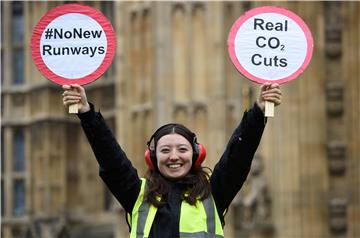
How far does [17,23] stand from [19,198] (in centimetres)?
300

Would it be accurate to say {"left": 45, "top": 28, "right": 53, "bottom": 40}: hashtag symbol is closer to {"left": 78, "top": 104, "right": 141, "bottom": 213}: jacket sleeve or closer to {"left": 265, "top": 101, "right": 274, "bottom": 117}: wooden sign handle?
{"left": 78, "top": 104, "right": 141, "bottom": 213}: jacket sleeve

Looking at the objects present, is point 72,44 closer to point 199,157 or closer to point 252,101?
point 199,157

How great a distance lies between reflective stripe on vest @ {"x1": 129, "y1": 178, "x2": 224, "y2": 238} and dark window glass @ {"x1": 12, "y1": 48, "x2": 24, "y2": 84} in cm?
2130

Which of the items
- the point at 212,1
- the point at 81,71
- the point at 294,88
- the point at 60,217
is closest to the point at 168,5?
the point at 212,1

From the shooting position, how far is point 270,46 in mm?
6125

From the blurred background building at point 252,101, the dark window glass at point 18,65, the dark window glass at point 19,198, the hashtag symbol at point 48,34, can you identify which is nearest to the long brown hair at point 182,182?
the hashtag symbol at point 48,34

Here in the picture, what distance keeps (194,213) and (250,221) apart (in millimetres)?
12970

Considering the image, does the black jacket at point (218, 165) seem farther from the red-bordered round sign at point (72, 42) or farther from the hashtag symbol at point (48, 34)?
the hashtag symbol at point (48, 34)

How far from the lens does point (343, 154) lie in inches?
713

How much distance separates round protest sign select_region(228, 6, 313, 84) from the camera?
6078 mm

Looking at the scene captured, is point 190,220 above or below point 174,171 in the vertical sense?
below

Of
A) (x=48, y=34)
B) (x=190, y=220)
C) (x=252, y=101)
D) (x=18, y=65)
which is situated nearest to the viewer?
(x=190, y=220)

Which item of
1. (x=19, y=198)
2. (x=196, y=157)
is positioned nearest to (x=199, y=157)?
(x=196, y=157)

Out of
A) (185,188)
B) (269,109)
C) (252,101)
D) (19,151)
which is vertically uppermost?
(252,101)
